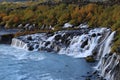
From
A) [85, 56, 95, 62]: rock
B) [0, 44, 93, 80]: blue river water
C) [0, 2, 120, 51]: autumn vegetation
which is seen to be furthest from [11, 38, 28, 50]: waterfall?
[85, 56, 95, 62]: rock

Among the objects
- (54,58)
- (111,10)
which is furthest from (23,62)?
(111,10)

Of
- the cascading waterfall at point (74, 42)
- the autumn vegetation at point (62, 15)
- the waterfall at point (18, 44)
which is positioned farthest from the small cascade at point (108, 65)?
the autumn vegetation at point (62, 15)

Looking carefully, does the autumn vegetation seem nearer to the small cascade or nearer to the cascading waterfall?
the cascading waterfall

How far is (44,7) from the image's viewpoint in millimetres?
82375

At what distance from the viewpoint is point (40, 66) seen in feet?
137

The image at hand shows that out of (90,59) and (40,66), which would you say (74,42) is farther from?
(40,66)

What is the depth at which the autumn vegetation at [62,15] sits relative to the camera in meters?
61.0

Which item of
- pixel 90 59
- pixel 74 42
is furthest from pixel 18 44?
pixel 90 59

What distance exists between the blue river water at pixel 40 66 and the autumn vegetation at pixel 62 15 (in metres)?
12.1

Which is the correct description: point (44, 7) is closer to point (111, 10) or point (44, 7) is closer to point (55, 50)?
point (111, 10)

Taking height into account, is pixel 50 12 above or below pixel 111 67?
below

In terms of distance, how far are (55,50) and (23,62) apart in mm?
6567

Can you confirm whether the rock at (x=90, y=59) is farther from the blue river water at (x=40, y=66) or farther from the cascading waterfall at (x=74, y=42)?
the cascading waterfall at (x=74, y=42)

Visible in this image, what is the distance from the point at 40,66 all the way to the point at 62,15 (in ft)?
99.3
